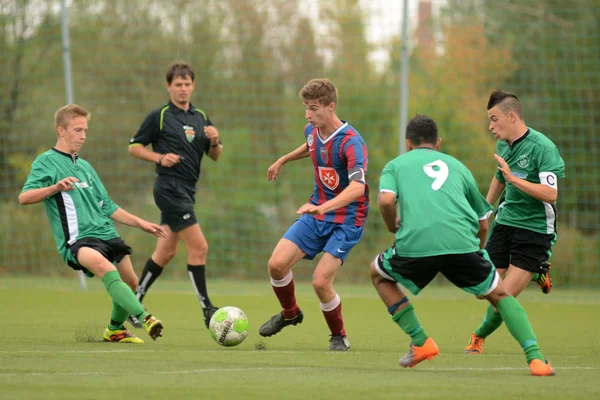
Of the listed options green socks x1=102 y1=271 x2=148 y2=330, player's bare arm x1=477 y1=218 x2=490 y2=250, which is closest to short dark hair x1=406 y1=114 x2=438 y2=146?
player's bare arm x1=477 y1=218 x2=490 y2=250

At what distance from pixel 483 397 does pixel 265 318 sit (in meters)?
4.79

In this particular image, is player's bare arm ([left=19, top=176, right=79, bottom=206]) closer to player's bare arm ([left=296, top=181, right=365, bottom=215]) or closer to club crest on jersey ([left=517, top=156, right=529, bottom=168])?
A: player's bare arm ([left=296, top=181, right=365, bottom=215])

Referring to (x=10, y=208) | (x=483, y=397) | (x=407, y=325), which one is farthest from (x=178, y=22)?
(x=483, y=397)

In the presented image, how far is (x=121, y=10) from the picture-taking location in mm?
16266

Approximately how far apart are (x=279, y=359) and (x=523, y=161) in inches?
91.9

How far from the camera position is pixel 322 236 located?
6.72 meters

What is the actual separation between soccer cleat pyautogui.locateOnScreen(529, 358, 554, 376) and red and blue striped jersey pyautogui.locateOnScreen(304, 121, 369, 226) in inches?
76.5

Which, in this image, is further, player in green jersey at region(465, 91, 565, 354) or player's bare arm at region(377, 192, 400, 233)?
player in green jersey at region(465, 91, 565, 354)

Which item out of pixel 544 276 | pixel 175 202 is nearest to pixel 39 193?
pixel 175 202

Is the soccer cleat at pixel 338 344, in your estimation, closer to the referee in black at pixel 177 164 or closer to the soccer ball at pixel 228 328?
the soccer ball at pixel 228 328

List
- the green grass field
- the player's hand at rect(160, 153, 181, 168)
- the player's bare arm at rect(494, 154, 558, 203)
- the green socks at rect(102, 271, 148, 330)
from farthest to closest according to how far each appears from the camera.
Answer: the player's hand at rect(160, 153, 181, 168)
the green socks at rect(102, 271, 148, 330)
the player's bare arm at rect(494, 154, 558, 203)
the green grass field

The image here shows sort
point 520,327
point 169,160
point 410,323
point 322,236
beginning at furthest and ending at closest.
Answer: point 169,160 → point 322,236 → point 410,323 → point 520,327

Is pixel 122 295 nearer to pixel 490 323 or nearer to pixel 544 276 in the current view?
pixel 490 323

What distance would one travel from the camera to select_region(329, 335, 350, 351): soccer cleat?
6.47 meters
